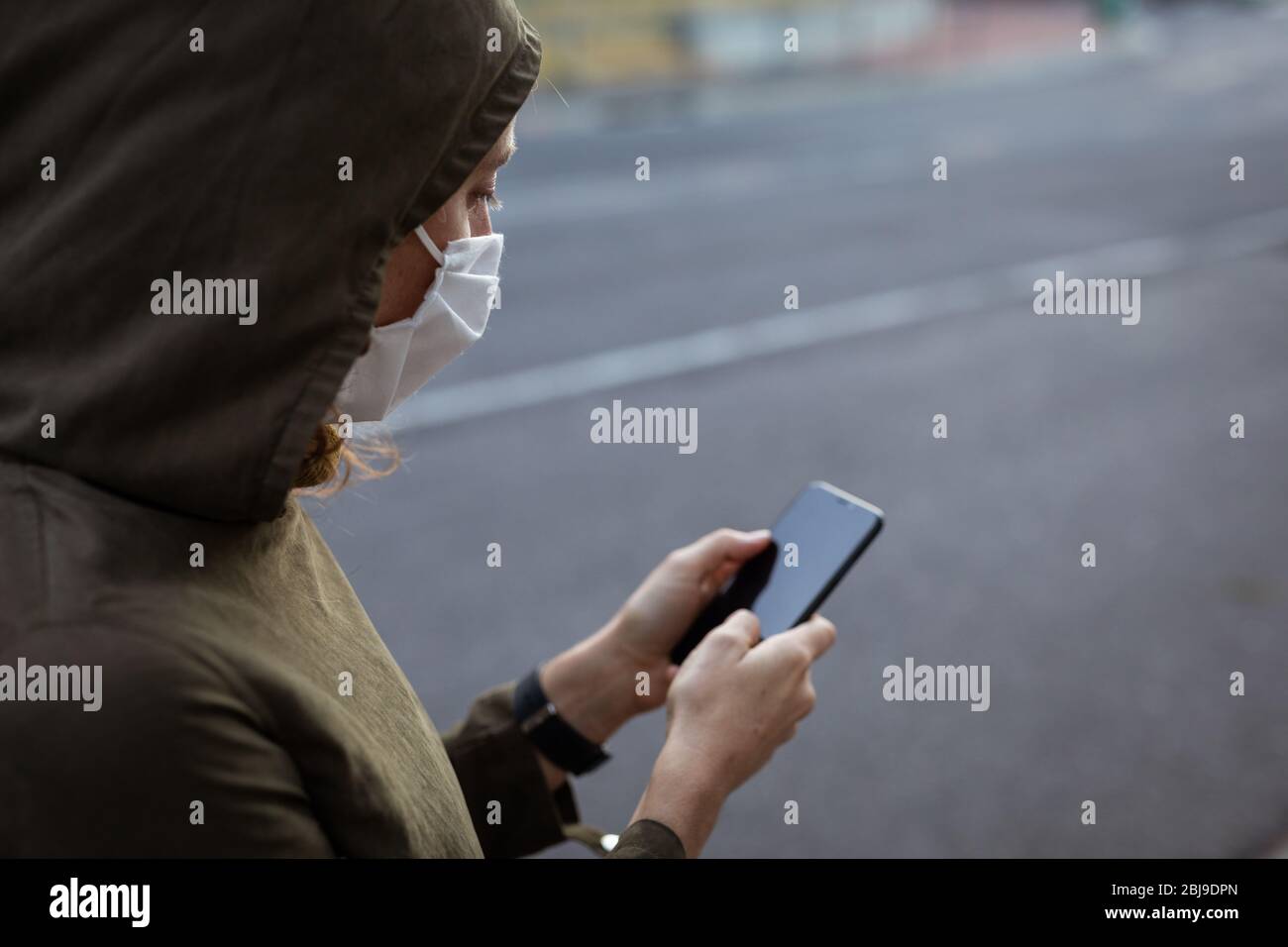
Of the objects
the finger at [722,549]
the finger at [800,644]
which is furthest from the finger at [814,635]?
the finger at [722,549]

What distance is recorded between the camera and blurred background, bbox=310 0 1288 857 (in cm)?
417

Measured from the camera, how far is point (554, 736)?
218cm

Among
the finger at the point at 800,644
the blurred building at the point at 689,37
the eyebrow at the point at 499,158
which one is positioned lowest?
the finger at the point at 800,644

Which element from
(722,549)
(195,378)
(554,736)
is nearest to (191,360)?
(195,378)

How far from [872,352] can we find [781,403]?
112 centimetres

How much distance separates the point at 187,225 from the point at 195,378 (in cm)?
14

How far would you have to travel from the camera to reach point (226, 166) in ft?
4.25

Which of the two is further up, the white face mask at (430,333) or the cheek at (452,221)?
Answer: the cheek at (452,221)

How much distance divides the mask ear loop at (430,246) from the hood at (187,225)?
6.8 inches

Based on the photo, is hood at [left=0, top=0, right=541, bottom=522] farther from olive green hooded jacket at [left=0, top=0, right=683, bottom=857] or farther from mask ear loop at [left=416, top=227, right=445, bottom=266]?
mask ear loop at [left=416, top=227, right=445, bottom=266]

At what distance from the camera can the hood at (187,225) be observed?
129cm

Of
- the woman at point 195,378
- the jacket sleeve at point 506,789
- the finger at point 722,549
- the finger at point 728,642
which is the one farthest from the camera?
the finger at point 722,549

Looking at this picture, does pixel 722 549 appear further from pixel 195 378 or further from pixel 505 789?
pixel 195 378

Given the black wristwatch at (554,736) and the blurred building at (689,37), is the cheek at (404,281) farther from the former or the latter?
the blurred building at (689,37)
